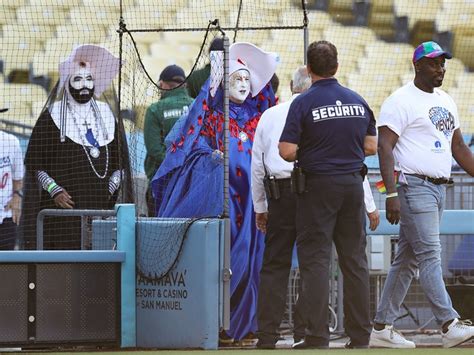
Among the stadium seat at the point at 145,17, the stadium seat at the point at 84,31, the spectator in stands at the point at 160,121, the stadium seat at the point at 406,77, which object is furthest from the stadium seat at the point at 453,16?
the spectator in stands at the point at 160,121

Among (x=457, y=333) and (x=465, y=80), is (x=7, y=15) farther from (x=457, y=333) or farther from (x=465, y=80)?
(x=457, y=333)

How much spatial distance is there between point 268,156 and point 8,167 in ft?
9.64

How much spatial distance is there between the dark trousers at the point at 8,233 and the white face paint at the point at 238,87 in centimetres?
237

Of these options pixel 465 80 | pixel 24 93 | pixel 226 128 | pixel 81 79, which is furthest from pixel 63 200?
pixel 465 80

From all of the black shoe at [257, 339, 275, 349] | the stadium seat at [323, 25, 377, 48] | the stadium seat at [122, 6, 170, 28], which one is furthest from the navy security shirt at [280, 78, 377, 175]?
the stadium seat at [323, 25, 377, 48]

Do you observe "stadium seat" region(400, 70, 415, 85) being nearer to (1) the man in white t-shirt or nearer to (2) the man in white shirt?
(1) the man in white t-shirt

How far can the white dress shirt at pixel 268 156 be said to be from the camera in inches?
303

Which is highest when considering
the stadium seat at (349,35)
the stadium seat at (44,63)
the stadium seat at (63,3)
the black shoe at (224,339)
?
the stadium seat at (63,3)

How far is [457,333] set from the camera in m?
7.52

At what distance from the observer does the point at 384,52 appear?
15914 millimetres

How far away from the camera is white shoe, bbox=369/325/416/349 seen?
7.76 meters

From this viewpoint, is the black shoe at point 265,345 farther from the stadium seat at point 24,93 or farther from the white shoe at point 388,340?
the stadium seat at point 24,93

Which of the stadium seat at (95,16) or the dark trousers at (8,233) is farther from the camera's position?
the stadium seat at (95,16)

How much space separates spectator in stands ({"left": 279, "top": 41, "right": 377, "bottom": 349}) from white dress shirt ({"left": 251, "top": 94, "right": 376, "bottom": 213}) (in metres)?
0.54
